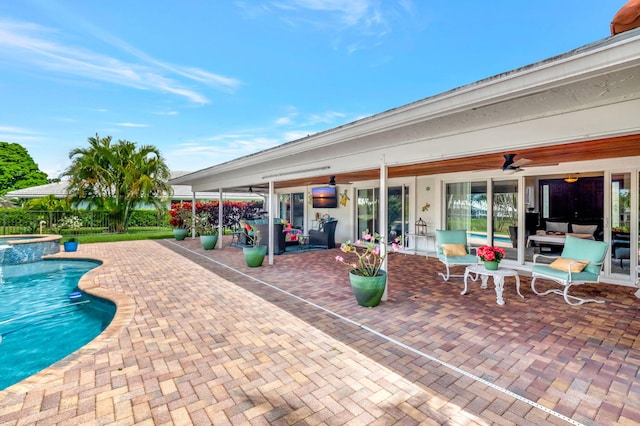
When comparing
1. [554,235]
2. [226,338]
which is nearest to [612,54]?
[226,338]

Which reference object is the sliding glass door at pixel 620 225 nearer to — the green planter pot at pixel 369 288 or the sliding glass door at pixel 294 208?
the green planter pot at pixel 369 288

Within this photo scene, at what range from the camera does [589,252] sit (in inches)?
197

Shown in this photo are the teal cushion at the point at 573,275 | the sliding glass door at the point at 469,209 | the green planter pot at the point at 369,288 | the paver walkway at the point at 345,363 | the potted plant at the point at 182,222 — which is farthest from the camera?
the potted plant at the point at 182,222

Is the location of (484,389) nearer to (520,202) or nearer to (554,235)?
(520,202)

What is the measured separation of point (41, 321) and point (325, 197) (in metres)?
9.38

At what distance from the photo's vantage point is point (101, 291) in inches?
218

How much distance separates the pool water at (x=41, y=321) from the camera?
3.69 m

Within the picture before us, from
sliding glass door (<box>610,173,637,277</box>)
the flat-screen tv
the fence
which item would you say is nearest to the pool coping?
the flat-screen tv

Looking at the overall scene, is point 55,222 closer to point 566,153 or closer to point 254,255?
point 254,255

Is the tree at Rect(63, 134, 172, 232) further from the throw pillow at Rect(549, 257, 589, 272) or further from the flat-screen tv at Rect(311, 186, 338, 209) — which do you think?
the throw pillow at Rect(549, 257, 589, 272)

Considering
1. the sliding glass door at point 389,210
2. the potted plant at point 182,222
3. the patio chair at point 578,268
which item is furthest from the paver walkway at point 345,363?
the potted plant at point 182,222

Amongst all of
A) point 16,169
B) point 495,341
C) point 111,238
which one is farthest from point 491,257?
point 16,169

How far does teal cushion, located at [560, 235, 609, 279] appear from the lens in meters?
4.84

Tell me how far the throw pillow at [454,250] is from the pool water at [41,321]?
245 inches
